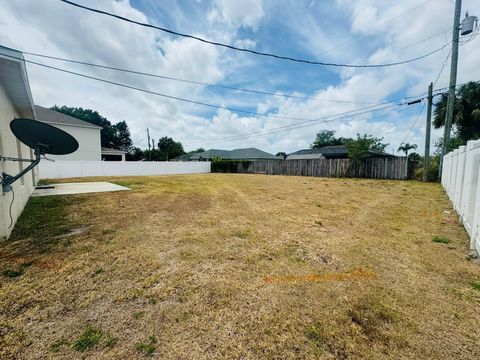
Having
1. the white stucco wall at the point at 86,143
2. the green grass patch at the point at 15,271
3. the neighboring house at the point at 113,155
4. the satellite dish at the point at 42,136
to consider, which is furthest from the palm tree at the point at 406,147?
the neighboring house at the point at 113,155

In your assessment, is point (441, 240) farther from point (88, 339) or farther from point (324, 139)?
point (324, 139)

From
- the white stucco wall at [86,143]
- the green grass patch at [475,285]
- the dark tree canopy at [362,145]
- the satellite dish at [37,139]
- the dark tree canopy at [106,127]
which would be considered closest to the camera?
the green grass patch at [475,285]

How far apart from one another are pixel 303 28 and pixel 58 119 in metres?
23.7

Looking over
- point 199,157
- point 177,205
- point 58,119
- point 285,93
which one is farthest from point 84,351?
point 199,157

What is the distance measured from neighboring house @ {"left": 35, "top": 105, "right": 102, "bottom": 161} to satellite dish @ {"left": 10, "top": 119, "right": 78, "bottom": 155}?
20.8 meters

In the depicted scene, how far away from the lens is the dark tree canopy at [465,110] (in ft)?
58.4

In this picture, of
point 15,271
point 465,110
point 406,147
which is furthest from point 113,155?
point 465,110

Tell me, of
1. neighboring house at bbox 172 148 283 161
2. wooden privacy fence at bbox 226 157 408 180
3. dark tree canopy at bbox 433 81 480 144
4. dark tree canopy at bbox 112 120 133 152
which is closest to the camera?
wooden privacy fence at bbox 226 157 408 180

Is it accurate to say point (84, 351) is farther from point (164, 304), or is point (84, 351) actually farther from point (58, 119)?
point (58, 119)

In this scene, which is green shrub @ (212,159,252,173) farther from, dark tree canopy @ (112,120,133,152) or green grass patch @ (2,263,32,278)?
dark tree canopy @ (112,120,133,152)

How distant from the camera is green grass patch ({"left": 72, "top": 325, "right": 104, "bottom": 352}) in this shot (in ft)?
4.62

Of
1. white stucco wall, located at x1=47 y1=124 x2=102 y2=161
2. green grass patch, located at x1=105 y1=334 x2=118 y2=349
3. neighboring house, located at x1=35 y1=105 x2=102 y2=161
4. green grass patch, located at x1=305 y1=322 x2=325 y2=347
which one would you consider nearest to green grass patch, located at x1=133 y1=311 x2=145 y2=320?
green grass patch, located at x1=105 y1=334 x2=118 y2=349

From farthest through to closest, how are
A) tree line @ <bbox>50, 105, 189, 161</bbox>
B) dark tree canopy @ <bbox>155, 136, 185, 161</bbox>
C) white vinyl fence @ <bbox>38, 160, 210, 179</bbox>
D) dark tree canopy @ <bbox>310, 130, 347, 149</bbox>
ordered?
1. dark tree canopy @ <bbox>310, 130, 347, 149</bbox>
2. dark tree canopy @ <bbox>155, 136, 185, 161</bbox>
3. tree line @ <bbox>50, 105, 189, 161</bbox>
4. white vinyl fence @ <bbox>38, 160, 210, 179</bbox>

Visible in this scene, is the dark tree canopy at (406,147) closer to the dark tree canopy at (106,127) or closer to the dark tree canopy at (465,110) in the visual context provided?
the dark tree canopy at (465,110)
